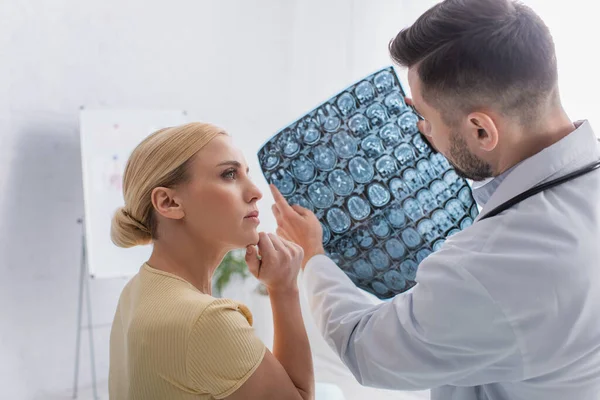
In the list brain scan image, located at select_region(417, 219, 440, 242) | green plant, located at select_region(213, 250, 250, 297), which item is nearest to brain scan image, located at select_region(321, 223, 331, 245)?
brain scan image, located at select_region(417, 219, 440, 242)

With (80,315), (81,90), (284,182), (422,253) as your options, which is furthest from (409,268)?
(81,90)

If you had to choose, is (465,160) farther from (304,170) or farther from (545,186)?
(304,170)

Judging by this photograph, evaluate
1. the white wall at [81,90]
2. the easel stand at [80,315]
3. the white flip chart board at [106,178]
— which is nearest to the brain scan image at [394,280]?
the white flip chart board at [106,178]

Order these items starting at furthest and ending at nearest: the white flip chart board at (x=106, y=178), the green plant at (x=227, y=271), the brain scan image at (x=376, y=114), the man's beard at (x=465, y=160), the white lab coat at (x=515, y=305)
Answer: the green plant at (x=227, y=271), the white flip chart board at (x=106, y=178), the brain scan image at (x=376, y=114), the man's beard at (x=465, y=160), the white lab coat at (x=515, y=305)

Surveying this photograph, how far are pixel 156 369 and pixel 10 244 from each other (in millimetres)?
2230

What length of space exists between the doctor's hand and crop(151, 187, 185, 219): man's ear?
25cm

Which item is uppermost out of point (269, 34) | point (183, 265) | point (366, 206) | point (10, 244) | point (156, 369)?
point (269, 34)

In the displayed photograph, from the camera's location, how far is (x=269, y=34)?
13.1ft

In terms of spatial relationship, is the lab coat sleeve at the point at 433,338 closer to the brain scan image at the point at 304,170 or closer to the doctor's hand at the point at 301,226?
the doctor's hand at the point at 301,226

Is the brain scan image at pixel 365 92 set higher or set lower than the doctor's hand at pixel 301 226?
higher

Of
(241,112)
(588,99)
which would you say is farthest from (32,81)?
(588,99)

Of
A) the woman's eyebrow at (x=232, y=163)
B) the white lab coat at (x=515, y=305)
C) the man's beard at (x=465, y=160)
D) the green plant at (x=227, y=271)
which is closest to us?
the white lab coat at (x=515, y=305)

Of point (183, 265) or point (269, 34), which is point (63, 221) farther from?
point (183, 265)

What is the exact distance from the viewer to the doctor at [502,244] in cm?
98
